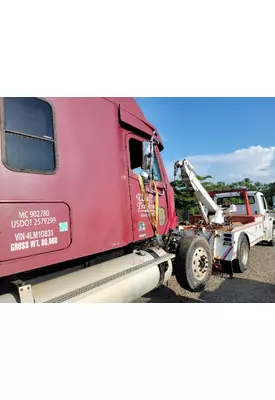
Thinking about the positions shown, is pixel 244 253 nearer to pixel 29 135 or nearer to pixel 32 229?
pixel 32 229

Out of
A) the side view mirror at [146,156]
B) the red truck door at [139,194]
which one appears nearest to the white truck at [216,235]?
the red truck door at [139,194]

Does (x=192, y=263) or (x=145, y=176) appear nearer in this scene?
(x=145, y=176)

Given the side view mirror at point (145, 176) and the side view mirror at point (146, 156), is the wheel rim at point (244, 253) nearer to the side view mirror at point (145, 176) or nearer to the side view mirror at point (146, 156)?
the side view mirror at point (145, 176)

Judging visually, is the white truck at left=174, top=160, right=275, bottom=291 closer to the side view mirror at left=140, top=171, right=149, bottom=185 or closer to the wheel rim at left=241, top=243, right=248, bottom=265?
the wheel rim at left=241, top=243, right=248, bottom=265

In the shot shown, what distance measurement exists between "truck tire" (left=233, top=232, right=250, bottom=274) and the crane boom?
675mm

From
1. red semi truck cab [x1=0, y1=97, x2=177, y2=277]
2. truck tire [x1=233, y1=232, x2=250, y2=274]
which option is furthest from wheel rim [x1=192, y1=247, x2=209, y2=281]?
truck tire [x1=233, y1=232, x2=250, y2=274]

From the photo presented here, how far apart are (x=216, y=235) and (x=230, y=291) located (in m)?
1.10

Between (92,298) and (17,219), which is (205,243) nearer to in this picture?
(92,298)

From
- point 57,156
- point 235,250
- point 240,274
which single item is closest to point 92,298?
point 57,156

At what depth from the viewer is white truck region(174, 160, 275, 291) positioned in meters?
3.23

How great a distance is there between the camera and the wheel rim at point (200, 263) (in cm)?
332

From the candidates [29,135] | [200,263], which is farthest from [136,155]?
[200,263]

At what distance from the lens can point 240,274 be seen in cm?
493

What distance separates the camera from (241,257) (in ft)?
16.3
